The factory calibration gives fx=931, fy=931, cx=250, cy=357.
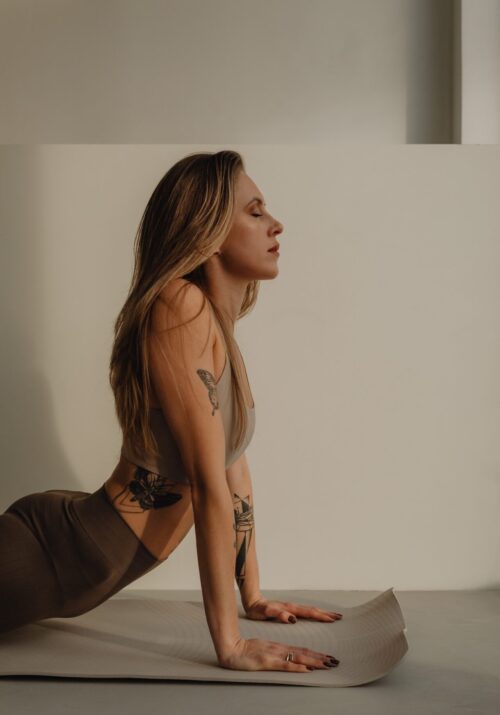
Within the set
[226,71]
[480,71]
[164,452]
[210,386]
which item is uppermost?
[226,71]

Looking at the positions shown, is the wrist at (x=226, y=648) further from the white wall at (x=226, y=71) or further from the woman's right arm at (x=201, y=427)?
the white wall at (x=226, y=71)

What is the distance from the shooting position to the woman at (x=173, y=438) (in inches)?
78.9

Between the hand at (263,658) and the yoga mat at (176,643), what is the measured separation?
0.05 feet

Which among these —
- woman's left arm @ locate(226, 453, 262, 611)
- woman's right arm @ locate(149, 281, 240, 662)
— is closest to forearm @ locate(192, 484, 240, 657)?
woman's right arm @ locate(149, 281, 240, 662)

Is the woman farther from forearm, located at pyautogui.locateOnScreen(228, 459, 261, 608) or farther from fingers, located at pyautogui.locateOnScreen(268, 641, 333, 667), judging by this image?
forearm, located at pyautogui.locateOnScreen(228, 459, 261, 608)

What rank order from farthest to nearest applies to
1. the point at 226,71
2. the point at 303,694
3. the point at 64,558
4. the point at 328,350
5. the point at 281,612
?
the point at 226,71, the point at 328,350, the point at 281,612, the point at 64,558, the point at 303,694

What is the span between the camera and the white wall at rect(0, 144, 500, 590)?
3092 millimetres

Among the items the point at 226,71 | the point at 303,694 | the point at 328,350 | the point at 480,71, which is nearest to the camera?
the point at 303,694

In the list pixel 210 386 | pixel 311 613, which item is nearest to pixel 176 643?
pixel 311 613

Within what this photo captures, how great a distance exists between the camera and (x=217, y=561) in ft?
6.49

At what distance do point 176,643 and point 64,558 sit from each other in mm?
381

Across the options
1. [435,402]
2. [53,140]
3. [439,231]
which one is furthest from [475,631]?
[53,140]

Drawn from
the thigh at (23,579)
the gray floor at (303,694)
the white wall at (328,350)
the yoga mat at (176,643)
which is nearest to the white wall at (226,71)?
the white wall at (328,350)

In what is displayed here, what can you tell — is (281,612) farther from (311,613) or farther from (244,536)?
(244,536)
